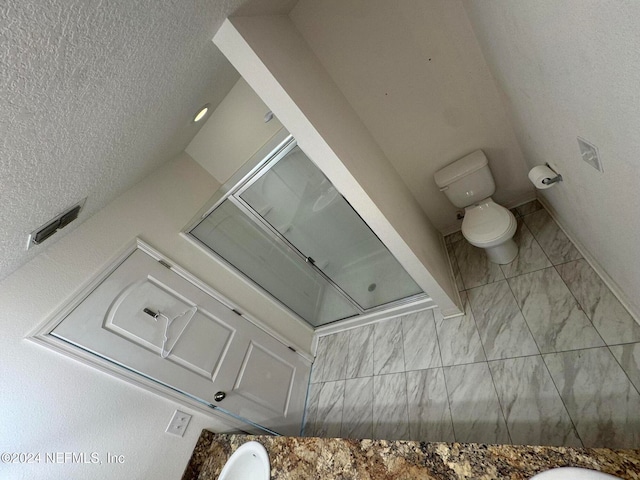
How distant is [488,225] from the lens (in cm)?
186

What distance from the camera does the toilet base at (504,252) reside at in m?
1.90

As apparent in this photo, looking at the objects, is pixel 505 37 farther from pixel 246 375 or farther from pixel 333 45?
pixel 246 375

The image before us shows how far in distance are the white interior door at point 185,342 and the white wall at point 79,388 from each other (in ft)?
0.34

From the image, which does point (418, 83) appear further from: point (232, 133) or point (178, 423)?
point (178, 423)

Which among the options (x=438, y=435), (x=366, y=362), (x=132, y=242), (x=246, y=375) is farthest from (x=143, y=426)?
(x=438, y=435)

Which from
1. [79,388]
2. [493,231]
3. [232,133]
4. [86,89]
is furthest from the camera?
[232,133]

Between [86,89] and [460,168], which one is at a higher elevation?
[86,89]

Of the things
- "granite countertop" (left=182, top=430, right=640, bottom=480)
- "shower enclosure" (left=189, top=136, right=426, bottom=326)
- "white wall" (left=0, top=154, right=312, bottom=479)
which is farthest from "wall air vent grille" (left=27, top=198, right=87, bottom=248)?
"granite countertop" (left=182, top=430, right=640, bottom=480)

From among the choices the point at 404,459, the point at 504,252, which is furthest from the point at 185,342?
the point at 504,252

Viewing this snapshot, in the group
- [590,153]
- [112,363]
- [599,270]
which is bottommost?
[599,270]

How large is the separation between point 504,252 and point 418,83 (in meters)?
1.38

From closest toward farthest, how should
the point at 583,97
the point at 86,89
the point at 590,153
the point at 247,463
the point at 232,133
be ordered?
the point at 86,89 < the point at 583,97 < the point at 590,153 < the point at 247,463 < the point at 232,133

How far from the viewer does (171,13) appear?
80 centimetres

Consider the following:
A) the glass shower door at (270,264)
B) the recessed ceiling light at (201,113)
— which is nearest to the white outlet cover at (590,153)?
the glass shower door at (270,264)
